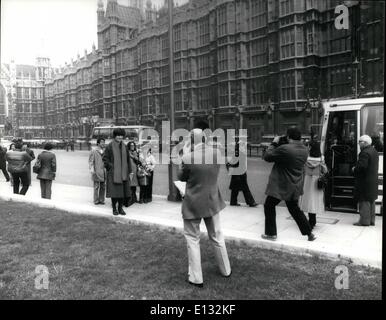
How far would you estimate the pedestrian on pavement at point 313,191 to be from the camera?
250 inches

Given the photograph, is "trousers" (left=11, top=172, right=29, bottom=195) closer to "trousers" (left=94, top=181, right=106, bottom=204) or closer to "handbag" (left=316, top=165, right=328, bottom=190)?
"trousers" (left=94, top=181, right=106, bottom=204)

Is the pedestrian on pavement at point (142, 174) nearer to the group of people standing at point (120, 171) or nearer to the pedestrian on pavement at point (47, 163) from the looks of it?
the group of people standing at point (120, 171)

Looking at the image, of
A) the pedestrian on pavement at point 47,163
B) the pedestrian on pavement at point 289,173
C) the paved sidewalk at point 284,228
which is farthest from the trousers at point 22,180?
the pedestrian on pavement at point 289,173

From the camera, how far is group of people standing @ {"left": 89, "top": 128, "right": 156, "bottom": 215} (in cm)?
757

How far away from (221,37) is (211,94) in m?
4.81

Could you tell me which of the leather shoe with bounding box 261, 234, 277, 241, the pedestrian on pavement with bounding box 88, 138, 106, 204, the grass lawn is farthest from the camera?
the pedestrian on pavement with bounding box 88, 138, 106, 204

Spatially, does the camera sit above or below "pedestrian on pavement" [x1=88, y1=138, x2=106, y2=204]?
above

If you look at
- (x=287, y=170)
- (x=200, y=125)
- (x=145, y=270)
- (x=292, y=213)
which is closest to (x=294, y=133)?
(x=287, y=170)

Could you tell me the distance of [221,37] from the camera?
99.9 ft

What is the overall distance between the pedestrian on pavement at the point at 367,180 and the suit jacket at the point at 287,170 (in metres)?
1.88

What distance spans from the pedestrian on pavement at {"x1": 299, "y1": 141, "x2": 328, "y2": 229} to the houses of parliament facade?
58.9ft

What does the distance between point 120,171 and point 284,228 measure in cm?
347
